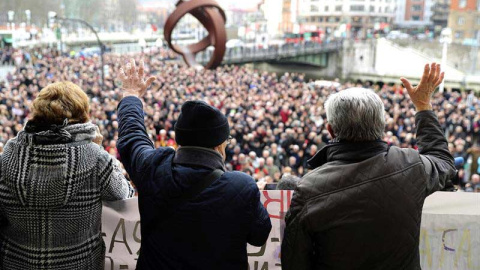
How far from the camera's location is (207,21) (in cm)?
2348

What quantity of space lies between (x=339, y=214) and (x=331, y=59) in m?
50.6

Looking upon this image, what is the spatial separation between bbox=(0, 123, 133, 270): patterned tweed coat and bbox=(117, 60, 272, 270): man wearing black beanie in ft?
0.59

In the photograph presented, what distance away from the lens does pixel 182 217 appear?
5.73ft

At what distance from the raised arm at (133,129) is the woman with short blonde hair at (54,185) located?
0.08m

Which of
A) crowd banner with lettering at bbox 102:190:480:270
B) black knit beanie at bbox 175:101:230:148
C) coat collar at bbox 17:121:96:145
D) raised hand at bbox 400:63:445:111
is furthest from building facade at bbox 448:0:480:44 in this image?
coat collar at bbox 17:121:96:145

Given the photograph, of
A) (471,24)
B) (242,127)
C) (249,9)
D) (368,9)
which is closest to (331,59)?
(471,24)

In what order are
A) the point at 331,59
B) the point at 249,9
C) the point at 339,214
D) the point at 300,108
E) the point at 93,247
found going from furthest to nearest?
1. the point at 249,9
2. the point at 331,59
3. the point at 300,108
4. the point at 93,247
5. the point at 339,214

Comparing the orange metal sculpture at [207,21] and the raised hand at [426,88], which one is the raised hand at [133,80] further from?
the orange metal sculpture at [207,21]

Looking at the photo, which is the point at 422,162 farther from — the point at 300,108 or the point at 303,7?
the point at 303,7

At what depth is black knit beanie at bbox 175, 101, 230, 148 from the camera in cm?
174

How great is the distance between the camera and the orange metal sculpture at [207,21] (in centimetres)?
2159

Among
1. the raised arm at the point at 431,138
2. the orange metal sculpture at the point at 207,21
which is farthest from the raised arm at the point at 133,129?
the orange metal sculpture at the point at 207,21

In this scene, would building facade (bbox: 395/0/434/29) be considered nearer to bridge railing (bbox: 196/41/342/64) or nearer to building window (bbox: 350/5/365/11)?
building window (bbox: 350/5/365/11)

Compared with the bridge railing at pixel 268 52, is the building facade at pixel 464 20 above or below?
above
